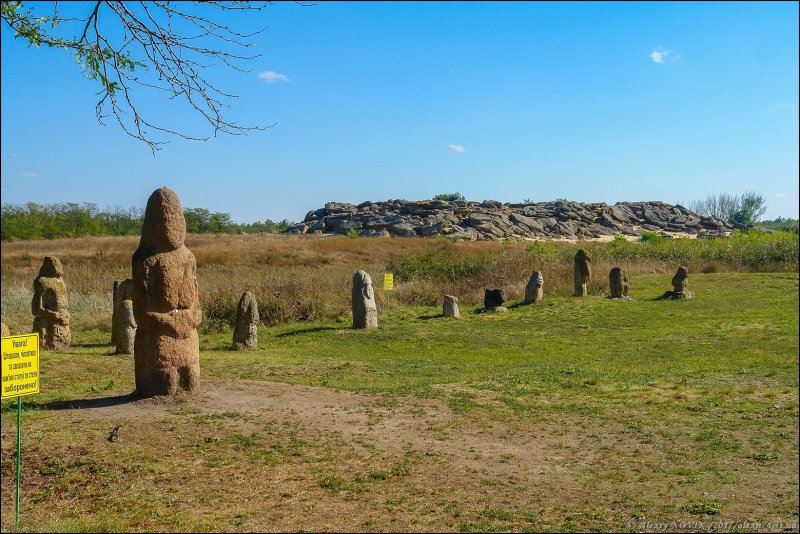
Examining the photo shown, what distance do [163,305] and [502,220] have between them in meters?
58.1

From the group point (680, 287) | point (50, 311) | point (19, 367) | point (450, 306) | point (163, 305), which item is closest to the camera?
point (19, 367)

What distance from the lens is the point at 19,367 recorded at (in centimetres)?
657

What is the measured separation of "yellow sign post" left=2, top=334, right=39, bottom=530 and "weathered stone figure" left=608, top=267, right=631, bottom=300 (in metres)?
21.1

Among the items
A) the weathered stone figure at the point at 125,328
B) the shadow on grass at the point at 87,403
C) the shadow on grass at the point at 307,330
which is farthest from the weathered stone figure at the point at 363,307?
the shadow on grass at the point at 87,403

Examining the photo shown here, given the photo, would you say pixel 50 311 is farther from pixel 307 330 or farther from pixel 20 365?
pixel 20 365

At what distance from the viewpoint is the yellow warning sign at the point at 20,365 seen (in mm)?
6448

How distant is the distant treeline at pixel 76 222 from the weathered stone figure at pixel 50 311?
92.1 ft

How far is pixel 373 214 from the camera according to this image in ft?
234

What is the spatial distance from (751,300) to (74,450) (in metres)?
19.9

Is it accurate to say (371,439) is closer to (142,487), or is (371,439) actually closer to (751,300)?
(142,487)

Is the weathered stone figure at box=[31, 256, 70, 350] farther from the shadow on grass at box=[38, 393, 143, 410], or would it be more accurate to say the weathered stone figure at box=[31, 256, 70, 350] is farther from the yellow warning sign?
the yellow warning sign

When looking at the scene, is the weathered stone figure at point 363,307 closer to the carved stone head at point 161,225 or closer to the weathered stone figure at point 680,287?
the weathered stone figure at point 680,287

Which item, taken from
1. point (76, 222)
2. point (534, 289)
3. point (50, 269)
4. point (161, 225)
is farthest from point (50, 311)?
point (76, 222)

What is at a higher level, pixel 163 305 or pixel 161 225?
pixel 161 225
